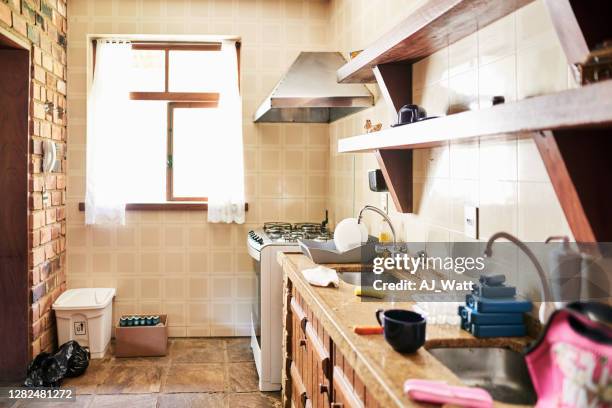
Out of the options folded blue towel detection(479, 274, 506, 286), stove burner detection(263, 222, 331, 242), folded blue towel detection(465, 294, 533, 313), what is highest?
folded blue towel detection(479, 274, 506, 286)

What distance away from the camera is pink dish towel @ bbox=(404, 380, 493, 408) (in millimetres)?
1076

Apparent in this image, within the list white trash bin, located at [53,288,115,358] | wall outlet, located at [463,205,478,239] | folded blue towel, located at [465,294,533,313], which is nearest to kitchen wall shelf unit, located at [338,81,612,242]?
folded blue towel, located at [465,294,533,313]

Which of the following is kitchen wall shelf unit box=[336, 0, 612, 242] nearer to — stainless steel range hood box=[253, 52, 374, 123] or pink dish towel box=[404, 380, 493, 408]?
pink dish towel box=[404, 380, 493, 408]

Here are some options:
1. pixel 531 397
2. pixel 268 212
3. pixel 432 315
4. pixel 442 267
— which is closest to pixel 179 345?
pixel 268 212

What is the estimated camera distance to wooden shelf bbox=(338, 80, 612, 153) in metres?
0.91

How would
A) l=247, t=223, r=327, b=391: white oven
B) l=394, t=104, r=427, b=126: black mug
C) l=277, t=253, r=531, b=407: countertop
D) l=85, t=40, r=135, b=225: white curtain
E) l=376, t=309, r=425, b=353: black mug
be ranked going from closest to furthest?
l=277, t=253, r=531, b=407: countertop < l=376, t=309, r=425, b=353: black mug < l=394, t=104, r=427, b=126: black mug < l=247, t=223, r=327, b=391: white oven < l=85, t=40, r=135, b=225: white curtain

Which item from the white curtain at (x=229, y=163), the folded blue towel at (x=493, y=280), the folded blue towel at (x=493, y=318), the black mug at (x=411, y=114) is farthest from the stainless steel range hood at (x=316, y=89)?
the folded blue towel at (x=493, y=318)

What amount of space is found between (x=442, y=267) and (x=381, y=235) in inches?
24.4

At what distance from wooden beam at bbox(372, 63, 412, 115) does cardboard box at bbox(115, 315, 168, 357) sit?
2.51 metres

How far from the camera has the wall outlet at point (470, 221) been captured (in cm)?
194

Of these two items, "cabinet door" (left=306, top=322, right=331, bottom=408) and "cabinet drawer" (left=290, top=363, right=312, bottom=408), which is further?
"cabinet drawer" (left=290, top=363, right=312, bottom=408)

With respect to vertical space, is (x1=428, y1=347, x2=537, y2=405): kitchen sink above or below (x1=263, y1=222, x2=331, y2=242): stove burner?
below

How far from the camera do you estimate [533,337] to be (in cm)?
154

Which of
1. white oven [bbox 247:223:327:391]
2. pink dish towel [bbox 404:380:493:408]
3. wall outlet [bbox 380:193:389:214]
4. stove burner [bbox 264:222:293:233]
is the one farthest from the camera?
stove burner [bbox 264:222:293:233]
